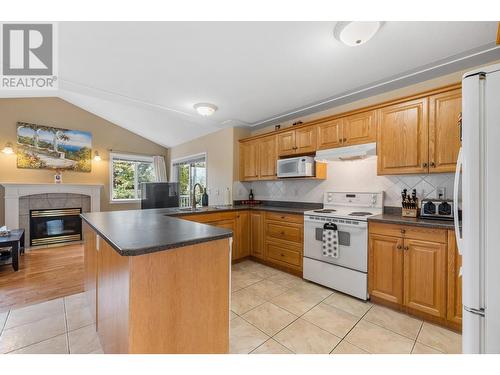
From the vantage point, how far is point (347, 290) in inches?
94.7

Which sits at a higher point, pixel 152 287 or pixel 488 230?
pixel 488 230

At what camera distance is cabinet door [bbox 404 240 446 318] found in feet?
6.10

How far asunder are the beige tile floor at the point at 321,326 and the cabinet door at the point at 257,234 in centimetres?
86

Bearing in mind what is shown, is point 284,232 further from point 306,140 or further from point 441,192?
point 441,192

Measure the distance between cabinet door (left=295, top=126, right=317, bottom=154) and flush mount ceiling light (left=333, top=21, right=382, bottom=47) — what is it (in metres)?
1.36

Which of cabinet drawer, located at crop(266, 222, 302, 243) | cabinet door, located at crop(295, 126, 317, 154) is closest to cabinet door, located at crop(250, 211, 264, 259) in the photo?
cabinet drawer, located at crop(266, 222, 302, 243)

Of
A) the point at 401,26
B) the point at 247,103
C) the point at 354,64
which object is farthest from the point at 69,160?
the point at 401,26

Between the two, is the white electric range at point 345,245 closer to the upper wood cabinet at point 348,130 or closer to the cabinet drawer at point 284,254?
the cabinet drawer at point 284,254

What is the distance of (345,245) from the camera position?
7.95ft

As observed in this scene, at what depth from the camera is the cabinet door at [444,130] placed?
1977 mm

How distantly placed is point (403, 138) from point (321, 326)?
2.00m

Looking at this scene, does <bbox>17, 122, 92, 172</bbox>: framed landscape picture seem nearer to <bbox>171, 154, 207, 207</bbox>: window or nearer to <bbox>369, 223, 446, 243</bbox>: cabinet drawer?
<bbox>171, 154, 207, 207</bbox>: window
